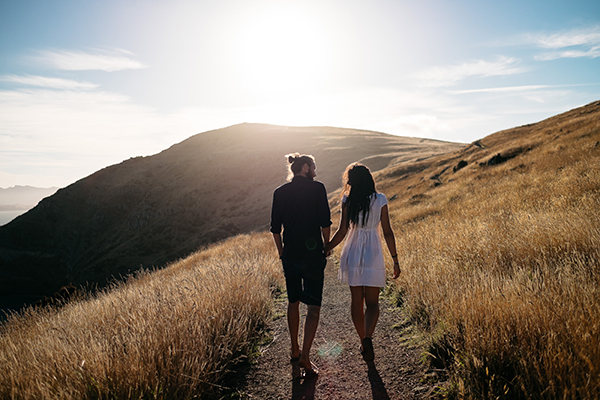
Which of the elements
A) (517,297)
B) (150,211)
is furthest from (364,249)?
(150,211)

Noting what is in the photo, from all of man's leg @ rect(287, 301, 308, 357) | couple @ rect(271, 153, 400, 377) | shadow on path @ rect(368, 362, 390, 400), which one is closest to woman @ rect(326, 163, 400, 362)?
couple @ rect(271, 153, 400, 377)

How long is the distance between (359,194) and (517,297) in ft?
6.49

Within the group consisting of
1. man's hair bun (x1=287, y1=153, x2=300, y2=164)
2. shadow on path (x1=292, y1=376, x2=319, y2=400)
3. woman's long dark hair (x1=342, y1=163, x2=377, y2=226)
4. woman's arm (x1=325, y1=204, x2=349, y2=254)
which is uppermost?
man's hair bun (x1=287, y1=153, x2=300, y2=164)

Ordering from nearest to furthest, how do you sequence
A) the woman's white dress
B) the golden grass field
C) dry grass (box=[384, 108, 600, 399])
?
dry grass (box=[384, 108, 600, 399])
the golden grass field
the woman's white dress

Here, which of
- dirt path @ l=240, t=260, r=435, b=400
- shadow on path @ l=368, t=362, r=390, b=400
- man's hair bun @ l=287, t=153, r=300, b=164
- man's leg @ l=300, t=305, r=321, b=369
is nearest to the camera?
shadow on path @ l=368, t=362, r=390, b=400

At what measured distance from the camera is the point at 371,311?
3.76 meters

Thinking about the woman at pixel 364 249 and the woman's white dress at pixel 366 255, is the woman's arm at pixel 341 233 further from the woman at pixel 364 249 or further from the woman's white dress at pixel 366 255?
the woman's white dress at pixel 366 255

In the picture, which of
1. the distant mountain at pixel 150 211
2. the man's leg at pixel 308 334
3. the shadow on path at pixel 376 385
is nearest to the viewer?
the shadow on path at pixel 376 385

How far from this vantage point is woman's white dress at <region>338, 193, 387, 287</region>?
12.1 ft

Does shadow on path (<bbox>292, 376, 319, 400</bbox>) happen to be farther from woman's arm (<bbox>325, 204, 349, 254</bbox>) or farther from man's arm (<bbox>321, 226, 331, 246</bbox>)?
man's arm (<bbox>321, 226, 331, 246</bbox>)

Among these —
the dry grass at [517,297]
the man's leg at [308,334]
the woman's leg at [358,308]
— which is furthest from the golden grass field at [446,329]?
the man's leg at [308,334]

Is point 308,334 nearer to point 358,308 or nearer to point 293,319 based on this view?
point 293,319

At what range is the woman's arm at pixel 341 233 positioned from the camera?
12.4ft

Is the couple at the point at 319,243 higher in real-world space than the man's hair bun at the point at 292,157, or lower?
lower
